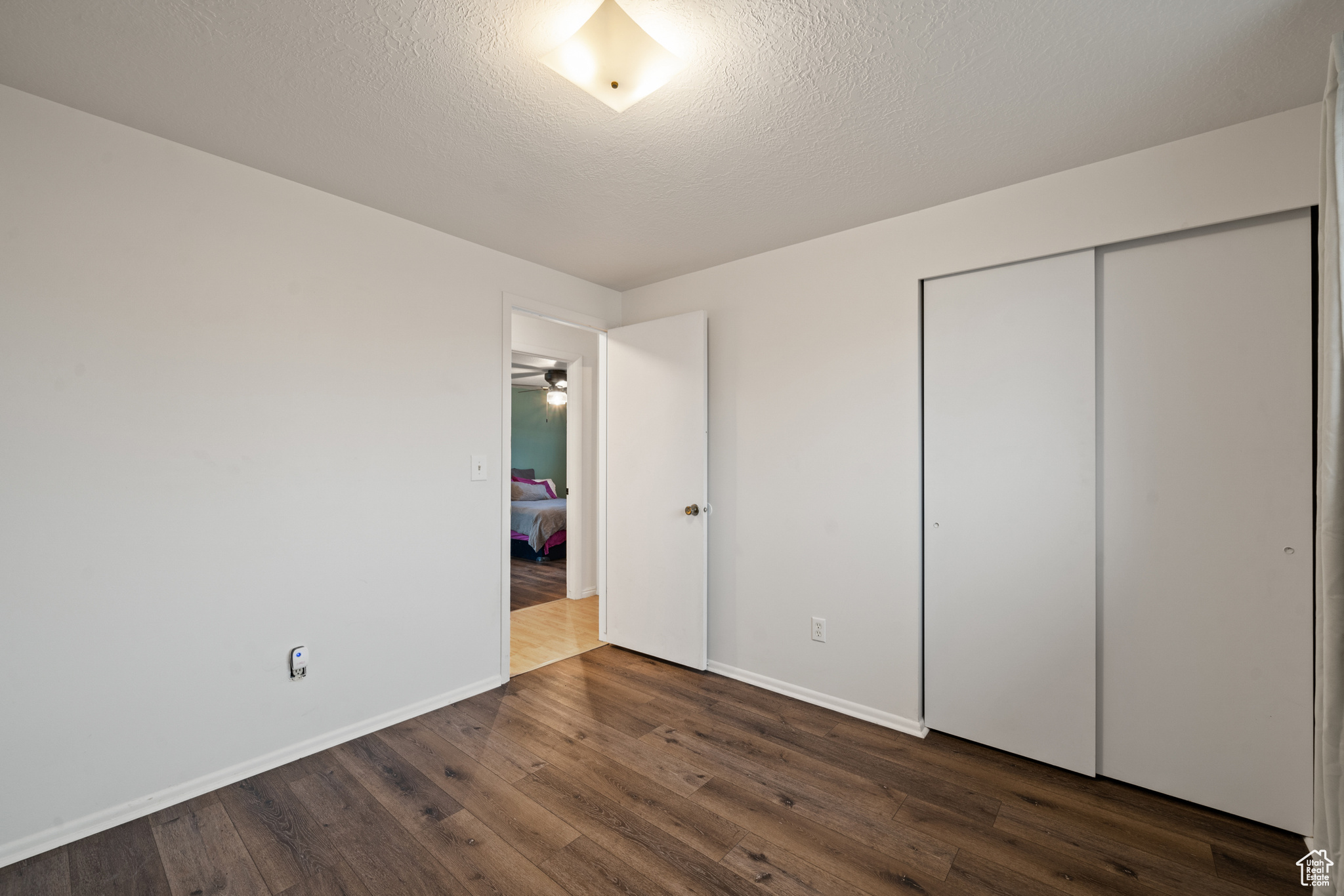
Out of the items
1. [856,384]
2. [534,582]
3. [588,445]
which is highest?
[856,384]

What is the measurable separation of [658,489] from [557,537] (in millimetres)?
3404

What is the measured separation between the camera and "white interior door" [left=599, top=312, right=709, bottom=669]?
3.28 m

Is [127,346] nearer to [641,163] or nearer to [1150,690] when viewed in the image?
[641,163]

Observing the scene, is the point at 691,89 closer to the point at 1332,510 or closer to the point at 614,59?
the point at 614,59

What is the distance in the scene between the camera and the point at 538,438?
9586mm

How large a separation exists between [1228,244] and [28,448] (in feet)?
12.9

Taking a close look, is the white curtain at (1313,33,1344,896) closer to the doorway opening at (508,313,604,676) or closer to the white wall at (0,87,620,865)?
the doorway opening at (508,313,604,676)

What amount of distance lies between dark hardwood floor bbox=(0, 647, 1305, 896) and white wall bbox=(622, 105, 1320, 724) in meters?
0.55

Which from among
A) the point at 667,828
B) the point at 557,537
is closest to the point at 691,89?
the point at 667,828

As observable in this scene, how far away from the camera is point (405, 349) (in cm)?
270

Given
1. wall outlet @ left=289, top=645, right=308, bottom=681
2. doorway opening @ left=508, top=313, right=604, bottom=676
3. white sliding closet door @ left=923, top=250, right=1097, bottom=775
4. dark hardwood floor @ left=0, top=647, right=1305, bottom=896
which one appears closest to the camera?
dark hardwood floor @ left=0, top=647, right=1305, bottom=896

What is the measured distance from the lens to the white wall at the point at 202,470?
180cm

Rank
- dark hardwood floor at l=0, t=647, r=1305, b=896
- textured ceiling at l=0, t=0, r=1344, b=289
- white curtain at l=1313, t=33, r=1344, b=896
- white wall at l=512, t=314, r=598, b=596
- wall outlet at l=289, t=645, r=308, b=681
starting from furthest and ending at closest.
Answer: white wall at l=512, t=314, r=598, b=596
wall outlet at l=289, t=645, r=308, b=681
dark hardwood floor at l=0, t=647, r=1305, b=896
textured ceiling at l=0, t=0, r=1344, b=289
white curtain at l=1313, t=33, r=1344, b=896

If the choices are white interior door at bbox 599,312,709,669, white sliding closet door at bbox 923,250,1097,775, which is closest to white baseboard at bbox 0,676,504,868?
white interior door at bbox 599,312,709,669
